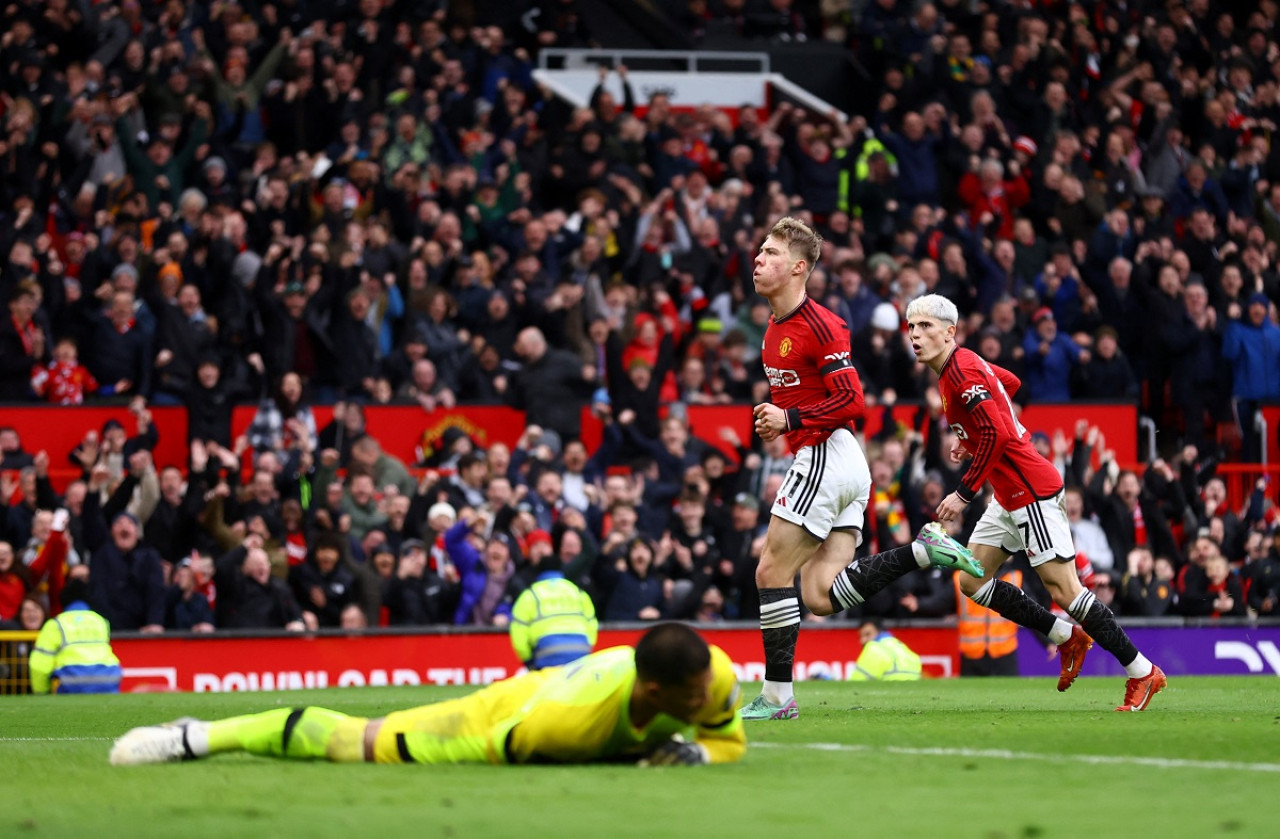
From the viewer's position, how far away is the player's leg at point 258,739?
7461 millimetres

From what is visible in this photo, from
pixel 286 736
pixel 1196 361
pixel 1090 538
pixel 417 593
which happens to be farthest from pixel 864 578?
pixel 1196 361

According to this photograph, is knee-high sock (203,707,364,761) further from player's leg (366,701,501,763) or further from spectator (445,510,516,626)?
spectator (445,510,516,626)

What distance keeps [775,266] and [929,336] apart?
42.2 inches

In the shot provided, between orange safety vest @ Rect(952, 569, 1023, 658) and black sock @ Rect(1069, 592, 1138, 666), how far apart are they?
7769 millimetres

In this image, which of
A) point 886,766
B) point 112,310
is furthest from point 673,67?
point 886,766

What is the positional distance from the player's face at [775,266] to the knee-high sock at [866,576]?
1614 mm

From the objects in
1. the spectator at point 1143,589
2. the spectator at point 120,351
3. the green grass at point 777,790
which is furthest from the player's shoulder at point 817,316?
the spectator at point 120,351

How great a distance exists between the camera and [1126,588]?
20.4 meters

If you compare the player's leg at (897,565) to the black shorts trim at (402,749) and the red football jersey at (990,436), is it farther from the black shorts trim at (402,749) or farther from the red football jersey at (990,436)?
the black shorts trim at (402,749)

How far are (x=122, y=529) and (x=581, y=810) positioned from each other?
12814mm

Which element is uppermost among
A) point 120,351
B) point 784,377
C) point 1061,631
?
point 120,351

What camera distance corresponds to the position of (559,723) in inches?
294

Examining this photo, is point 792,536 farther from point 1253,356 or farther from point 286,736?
point 1253,356

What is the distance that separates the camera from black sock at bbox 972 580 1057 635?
37.8 feet
